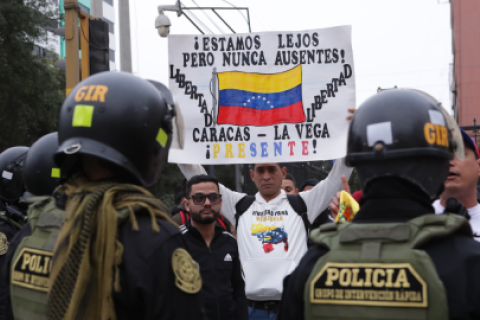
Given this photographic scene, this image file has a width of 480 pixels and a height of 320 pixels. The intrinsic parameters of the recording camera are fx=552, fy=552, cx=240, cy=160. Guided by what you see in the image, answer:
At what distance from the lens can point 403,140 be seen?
2.23 metres

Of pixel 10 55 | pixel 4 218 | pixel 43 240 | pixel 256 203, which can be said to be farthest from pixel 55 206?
pixel 10 55

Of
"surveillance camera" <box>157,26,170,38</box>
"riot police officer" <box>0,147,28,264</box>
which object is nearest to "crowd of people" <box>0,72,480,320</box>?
"riot police officer" <box>0,147,28,264</box>

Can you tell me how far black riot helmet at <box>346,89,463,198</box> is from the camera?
7.29 ft

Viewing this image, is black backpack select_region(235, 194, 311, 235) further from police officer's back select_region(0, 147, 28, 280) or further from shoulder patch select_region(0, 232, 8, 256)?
shoulder patch select_region(0, 232, 8, 256)

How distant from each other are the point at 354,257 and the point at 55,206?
1382 millimetres

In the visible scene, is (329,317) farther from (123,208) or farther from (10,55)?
(10,55)

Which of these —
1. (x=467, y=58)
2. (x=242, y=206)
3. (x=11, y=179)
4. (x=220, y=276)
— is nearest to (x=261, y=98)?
(x=242, y=206)

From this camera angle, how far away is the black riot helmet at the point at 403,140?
87.4 inches

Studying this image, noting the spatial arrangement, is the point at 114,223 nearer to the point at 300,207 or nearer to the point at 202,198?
the point at 202,198

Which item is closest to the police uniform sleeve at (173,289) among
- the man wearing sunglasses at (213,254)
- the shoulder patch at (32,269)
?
the shoulder patch at (32,269)

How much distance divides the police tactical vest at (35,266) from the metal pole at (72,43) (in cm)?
571

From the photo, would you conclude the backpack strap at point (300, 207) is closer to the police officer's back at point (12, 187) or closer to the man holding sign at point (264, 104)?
the man holding sign at point (264, 104)

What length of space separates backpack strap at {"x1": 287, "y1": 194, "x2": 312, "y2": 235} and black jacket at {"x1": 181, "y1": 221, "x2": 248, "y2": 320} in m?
0.73

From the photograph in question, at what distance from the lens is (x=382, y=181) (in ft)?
7.38
